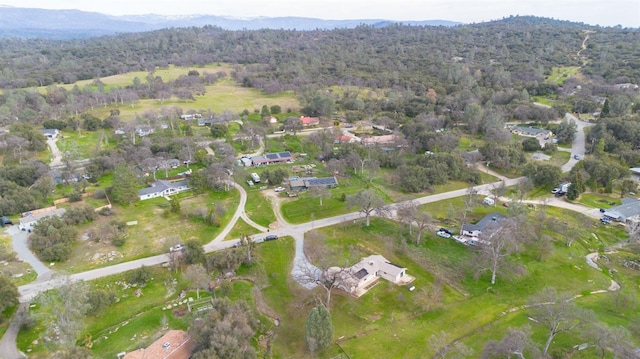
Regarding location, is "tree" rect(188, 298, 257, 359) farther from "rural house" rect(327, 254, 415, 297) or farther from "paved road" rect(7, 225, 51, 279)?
"paved road" rect(7, 225, 51, 279)

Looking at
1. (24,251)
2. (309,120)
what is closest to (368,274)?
(24,251)

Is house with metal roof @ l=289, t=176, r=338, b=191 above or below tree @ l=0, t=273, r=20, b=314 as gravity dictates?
below

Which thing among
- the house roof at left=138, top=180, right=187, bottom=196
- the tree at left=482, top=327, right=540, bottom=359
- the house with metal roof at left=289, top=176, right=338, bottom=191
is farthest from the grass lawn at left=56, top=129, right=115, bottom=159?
the tree at left=482, top=327, right=540, bottom=359

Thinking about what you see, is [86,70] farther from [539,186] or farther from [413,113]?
[539,186]

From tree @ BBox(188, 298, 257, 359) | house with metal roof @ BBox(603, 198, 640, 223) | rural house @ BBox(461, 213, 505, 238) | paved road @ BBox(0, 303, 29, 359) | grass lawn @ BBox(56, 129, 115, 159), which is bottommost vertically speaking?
grass lawn @ BBox(56, 129, 115, 159)

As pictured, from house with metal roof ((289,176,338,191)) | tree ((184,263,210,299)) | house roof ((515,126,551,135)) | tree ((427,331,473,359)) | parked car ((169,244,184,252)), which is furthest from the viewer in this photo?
house roof ((515,126,551,135))

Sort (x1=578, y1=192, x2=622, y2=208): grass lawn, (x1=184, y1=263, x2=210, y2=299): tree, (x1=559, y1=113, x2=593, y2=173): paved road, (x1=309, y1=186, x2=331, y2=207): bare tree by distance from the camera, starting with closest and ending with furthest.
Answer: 1. (x1=184, y1=263, x2=210, y2=299): tree
2. (x1=309, y1=186, x2=331, y2=207): bare tree
3. (x1=578, y1=192, x2=622, y2=208): grass lawn
4. (x1=559, y1=113, x2=593, y2=173): paved road

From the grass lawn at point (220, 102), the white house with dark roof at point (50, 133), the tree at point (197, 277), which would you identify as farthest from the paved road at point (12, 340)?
the grass lawn at point (220, 102)
